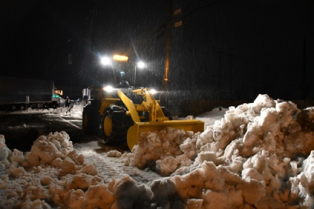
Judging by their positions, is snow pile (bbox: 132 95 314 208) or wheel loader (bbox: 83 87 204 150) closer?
snow pile (bbox: 132 95 314 208)

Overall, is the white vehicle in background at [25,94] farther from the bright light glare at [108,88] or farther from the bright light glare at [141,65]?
the bright light glare at [141,65]

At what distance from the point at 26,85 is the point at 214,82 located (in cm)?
2985

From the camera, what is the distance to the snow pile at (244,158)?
3.59 metres

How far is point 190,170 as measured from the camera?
190 inches

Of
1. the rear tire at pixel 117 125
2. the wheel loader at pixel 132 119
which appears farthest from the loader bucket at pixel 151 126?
the rear tire at pixel 117 125

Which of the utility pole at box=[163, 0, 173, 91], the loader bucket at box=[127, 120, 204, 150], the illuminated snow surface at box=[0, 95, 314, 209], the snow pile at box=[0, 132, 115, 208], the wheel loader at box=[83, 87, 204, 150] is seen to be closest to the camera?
the illuminated snow surface at box=[0, 95, 314, 209]

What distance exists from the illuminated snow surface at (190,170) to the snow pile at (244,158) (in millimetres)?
13

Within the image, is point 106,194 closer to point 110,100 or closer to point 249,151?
point 249,151

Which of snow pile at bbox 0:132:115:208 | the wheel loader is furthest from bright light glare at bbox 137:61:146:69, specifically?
snow pile at bbox 0:132:115:208

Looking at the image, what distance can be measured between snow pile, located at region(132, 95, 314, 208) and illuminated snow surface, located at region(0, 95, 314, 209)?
1 centimetres

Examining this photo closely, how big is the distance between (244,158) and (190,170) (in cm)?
101

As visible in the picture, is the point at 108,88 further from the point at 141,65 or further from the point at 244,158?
the point at 244,158

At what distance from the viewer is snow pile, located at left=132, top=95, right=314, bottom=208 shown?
3592 mm

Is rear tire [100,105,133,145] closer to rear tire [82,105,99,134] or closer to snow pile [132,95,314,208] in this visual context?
snow pile [132,95,314,208]
